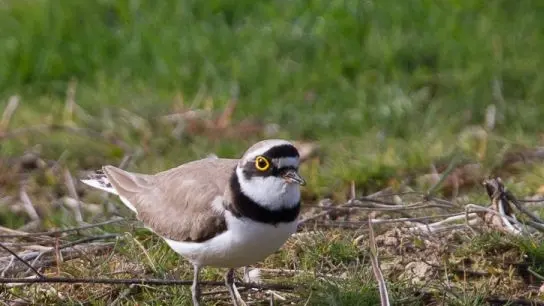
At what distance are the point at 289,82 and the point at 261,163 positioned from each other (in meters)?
4.58

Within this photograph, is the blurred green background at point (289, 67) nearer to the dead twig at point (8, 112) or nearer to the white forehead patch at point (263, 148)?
the dead twig at point (8, 112)

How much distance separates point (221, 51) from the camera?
34.4 feet

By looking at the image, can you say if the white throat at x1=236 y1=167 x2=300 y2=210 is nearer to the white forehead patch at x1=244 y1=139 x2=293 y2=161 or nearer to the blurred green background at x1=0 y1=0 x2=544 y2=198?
the white forehead patch at x1=244 y1=139 x2=293 y2=161

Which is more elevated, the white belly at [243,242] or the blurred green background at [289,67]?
the white belly at [243,242]

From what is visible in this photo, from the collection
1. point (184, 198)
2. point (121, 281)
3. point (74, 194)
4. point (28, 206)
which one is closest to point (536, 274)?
point (184, 198)

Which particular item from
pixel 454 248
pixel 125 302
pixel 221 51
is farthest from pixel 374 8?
pixel 125 302

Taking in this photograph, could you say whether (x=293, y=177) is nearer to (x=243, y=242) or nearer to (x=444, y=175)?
(x=243, y=242)

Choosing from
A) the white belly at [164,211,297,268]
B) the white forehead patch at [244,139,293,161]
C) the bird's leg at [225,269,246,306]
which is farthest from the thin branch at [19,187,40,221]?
Answer: the white forehead patch at [244,139,293,161]

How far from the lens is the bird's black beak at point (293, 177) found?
5418 mm

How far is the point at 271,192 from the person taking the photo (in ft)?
18.0

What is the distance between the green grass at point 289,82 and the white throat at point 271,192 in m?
2.19

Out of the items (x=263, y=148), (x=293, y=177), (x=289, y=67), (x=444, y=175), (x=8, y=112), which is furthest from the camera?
(x=289, y=67)

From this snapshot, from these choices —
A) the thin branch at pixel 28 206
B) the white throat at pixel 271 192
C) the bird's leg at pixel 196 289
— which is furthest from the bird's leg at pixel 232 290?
the thin branch at pixel 28 206

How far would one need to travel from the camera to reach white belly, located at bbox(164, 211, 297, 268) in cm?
543
